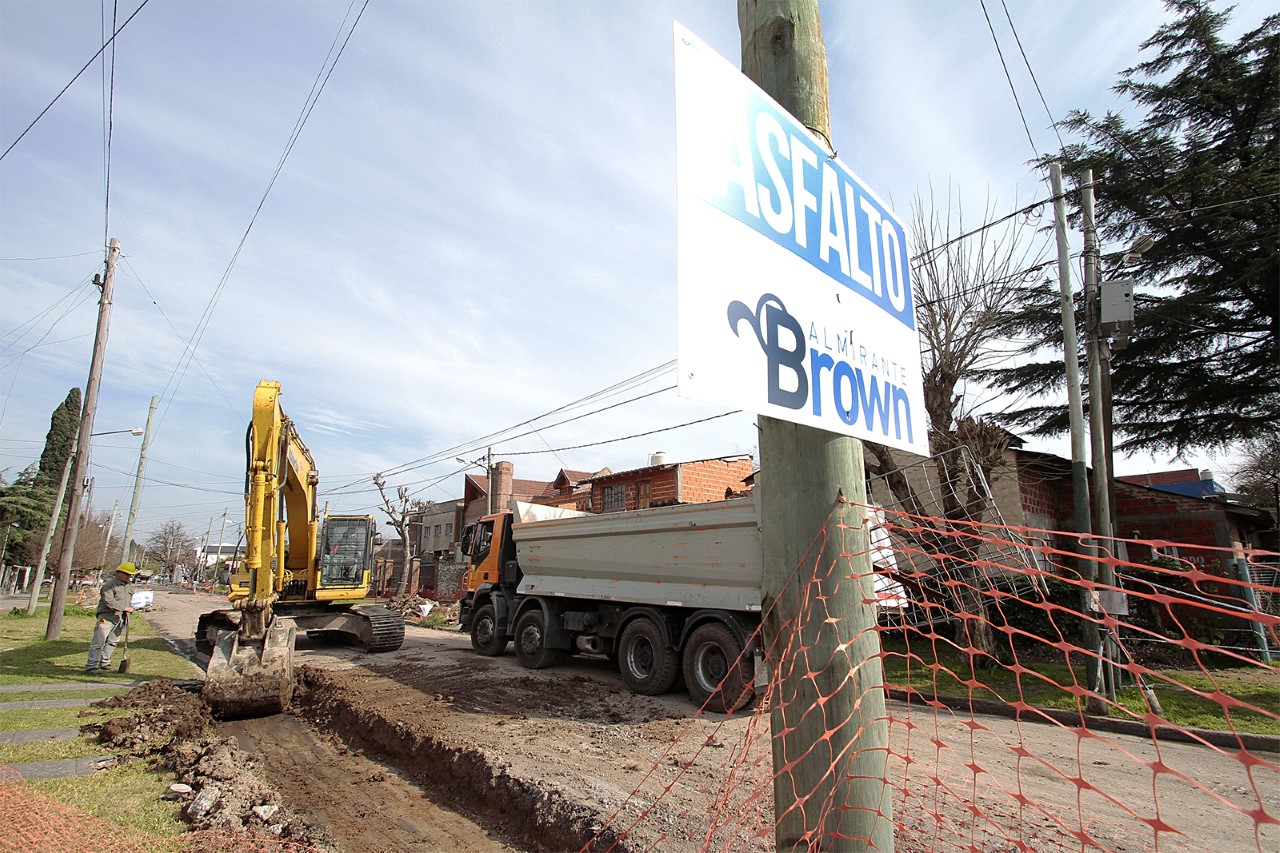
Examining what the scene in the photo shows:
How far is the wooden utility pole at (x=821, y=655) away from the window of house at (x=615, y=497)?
24.7 m

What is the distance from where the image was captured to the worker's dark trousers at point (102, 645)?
10.6 metres

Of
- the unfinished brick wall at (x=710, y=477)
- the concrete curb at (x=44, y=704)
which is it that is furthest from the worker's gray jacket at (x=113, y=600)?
the unfinished brick wall at (x=710, y=477)

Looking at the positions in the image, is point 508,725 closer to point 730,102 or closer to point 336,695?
point 336,695

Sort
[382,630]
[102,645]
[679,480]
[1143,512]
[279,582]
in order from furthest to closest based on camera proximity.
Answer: [679,480], [1143,512], [382,630], [102,645], [279,582]

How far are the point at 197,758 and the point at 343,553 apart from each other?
8416 mm

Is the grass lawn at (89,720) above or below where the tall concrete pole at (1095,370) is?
below

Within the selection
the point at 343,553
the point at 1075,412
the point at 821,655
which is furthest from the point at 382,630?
the point at 821,655

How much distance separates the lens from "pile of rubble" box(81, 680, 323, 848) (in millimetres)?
4836

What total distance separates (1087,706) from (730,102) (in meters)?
9.71

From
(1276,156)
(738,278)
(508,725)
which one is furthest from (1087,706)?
(1276,156)

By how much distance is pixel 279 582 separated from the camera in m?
10.0

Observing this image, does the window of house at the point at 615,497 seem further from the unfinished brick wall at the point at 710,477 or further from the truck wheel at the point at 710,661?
the truck wheel at the point at 710,661

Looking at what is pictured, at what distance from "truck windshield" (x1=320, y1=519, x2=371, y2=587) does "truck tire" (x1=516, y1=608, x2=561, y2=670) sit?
4.31 metres

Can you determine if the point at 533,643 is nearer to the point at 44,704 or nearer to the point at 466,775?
the point at 466,775
